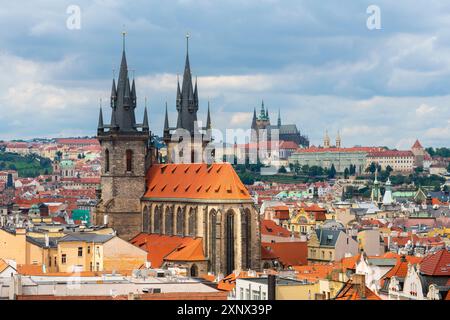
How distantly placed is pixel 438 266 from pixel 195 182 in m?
31.0

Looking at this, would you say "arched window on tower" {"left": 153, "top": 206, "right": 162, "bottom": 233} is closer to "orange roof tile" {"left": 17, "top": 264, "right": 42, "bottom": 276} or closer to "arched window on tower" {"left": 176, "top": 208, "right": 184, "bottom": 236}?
"arched window on tower" {"left": 176, "top": 208, "right": 184, "bottom": 236}

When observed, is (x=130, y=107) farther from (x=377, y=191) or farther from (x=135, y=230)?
(x=377, y=191)

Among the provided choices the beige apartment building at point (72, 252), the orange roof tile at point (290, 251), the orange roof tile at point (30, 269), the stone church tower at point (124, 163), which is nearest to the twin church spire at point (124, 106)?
the stone church tower at point (124, 163)

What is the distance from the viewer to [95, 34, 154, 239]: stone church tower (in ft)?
223

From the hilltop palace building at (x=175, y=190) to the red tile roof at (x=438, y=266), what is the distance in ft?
82.7

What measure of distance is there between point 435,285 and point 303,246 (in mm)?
41351

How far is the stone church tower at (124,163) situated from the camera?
6800cm

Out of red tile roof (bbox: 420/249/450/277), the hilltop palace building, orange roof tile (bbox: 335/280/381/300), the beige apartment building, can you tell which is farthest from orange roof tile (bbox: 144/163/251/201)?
orange roof tile (bbox: 335/280/381/300)

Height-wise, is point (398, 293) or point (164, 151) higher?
point (164, 151)

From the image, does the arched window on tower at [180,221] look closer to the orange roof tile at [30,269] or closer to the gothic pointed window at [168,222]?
the gothic pointed window at [168,222]

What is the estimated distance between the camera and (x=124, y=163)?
68250 millimetres

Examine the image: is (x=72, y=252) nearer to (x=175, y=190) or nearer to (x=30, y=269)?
(x=30, y=269)

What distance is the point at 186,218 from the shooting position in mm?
62500
